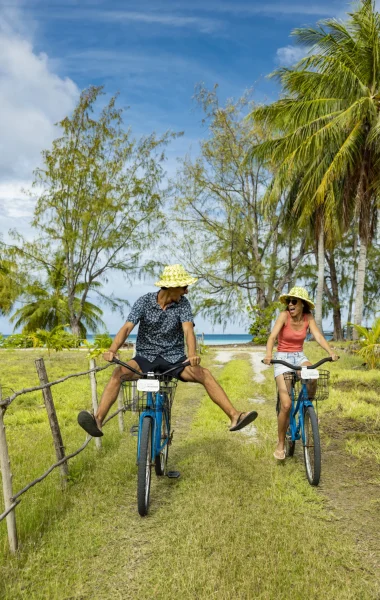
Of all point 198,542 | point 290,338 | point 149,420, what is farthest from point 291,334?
point 198,542

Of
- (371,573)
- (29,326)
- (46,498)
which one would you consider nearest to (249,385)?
(46,498)

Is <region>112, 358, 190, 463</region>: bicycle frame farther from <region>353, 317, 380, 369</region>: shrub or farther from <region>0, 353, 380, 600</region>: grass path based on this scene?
<region>353, 317, 380, 369</region>: shrub

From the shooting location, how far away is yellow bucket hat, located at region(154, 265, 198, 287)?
5086 mm

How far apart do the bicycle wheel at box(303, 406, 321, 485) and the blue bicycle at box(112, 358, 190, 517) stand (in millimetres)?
1388

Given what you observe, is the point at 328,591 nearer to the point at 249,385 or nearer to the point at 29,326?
the point at 249,385

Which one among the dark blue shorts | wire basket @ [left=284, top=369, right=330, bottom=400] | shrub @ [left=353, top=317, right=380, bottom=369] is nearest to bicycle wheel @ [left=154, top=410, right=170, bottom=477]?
the dark blue shorts

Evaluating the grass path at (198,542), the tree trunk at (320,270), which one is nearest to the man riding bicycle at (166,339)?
the grass path at (198,542)

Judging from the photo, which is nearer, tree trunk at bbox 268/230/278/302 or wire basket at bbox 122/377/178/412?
wire basket at bbox 122/377/178/412

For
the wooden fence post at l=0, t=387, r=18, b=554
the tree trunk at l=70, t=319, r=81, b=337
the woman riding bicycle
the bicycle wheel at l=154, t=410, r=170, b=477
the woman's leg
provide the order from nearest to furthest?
1. the wooden fence post at l=0, t=387, r=18, b=554
2. the bicycle wheel at l=154, t=410, r=170, b=477
3. the woman's leg
4. the woman riding bicycle
5. the tree trunk at l=70, t=319, r=81, b=337

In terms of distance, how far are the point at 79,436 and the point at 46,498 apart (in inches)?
107

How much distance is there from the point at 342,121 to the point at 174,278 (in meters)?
14.7

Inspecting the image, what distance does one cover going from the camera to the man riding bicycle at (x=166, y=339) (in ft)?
16.5

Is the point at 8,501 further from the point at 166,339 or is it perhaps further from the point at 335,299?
the point at 335,299

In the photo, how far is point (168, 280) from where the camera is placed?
514cm
